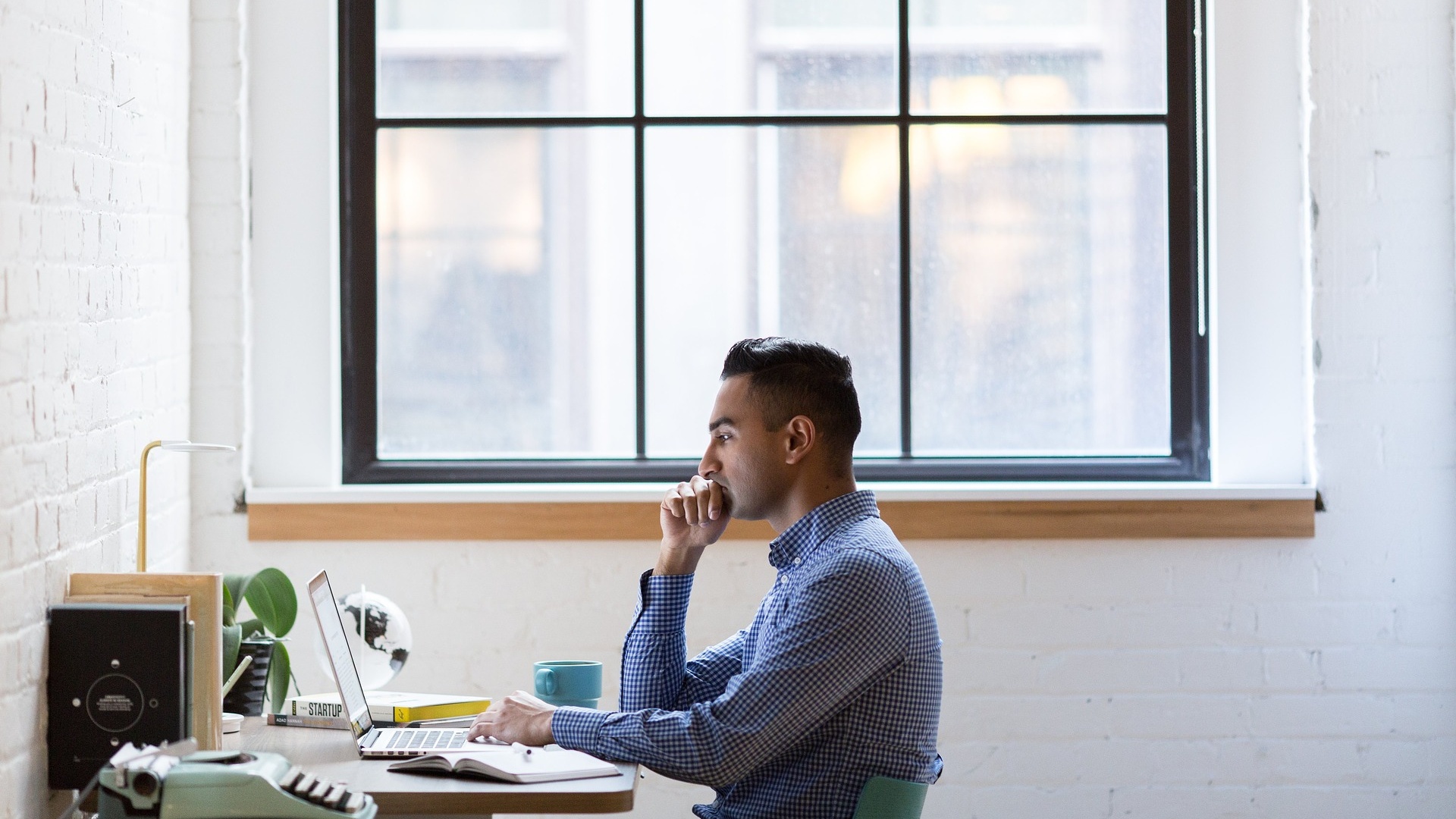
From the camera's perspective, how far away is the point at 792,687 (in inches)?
72.9

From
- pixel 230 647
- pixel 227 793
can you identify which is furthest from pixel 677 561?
pixel 227 793

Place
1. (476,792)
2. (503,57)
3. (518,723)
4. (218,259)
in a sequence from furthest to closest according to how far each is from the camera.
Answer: (503,57)
(218,259)
(518,723)
(476,792)

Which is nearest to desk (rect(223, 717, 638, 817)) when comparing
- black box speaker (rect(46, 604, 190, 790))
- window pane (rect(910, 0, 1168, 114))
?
black box speaker (rect(46, 604, 190, 790))

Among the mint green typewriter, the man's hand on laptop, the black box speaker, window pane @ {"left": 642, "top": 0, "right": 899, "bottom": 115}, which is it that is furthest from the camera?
window pane @ {"left": 642, "top": 0, "right": 899, "bottom": 115}

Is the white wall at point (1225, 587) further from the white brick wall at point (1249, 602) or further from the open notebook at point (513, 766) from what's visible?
the open notebook at point (513, 766)

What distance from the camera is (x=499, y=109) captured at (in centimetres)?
307

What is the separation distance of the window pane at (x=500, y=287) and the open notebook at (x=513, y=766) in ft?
3.88

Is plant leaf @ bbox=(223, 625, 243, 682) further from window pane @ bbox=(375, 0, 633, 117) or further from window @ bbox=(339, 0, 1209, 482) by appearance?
window pane @ bbox=(375, 0, 633, 117)

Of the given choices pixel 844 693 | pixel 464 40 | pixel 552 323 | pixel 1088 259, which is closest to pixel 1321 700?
pixel 1088 259

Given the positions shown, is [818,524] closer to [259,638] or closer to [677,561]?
[677,561]

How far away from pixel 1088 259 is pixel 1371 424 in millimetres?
670

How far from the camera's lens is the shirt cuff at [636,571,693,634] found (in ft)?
7.31

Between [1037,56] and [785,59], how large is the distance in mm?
548

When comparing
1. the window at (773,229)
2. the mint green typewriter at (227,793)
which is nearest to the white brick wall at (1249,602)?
the window at (773,229)
